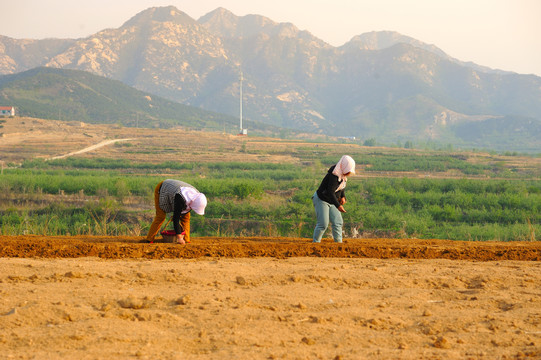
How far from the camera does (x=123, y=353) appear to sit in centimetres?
479

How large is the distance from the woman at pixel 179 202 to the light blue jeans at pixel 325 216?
6.29 feet

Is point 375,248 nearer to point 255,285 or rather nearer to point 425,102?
point 255,285

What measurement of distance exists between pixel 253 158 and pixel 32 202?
34.6 metres

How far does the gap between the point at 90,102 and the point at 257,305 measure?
110394mm

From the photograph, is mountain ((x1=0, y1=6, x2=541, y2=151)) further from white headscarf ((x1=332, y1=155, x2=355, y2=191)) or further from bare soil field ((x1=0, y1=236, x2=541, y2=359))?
bare soil field ((x1=0, y1=236, x2=541, y2=359))

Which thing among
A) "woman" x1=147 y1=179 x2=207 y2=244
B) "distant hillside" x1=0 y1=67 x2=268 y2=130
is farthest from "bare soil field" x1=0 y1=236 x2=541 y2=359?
"distant hillside" x1=0 y1=67 x2=268 y2=130

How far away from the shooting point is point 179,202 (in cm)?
912

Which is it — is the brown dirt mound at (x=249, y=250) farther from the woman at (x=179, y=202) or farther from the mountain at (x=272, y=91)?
the mountain at (x=272, y=91)

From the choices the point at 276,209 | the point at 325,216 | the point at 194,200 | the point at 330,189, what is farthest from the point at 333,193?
the point at 276,209

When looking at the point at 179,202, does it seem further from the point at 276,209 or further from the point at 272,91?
the point at 272,91

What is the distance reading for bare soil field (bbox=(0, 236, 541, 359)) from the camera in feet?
16.5

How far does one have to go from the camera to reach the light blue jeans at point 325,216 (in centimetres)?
987

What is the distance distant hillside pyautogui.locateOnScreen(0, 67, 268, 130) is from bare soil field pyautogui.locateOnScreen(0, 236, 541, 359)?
9095 centimetres

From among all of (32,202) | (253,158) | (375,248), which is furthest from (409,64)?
(375,248)
